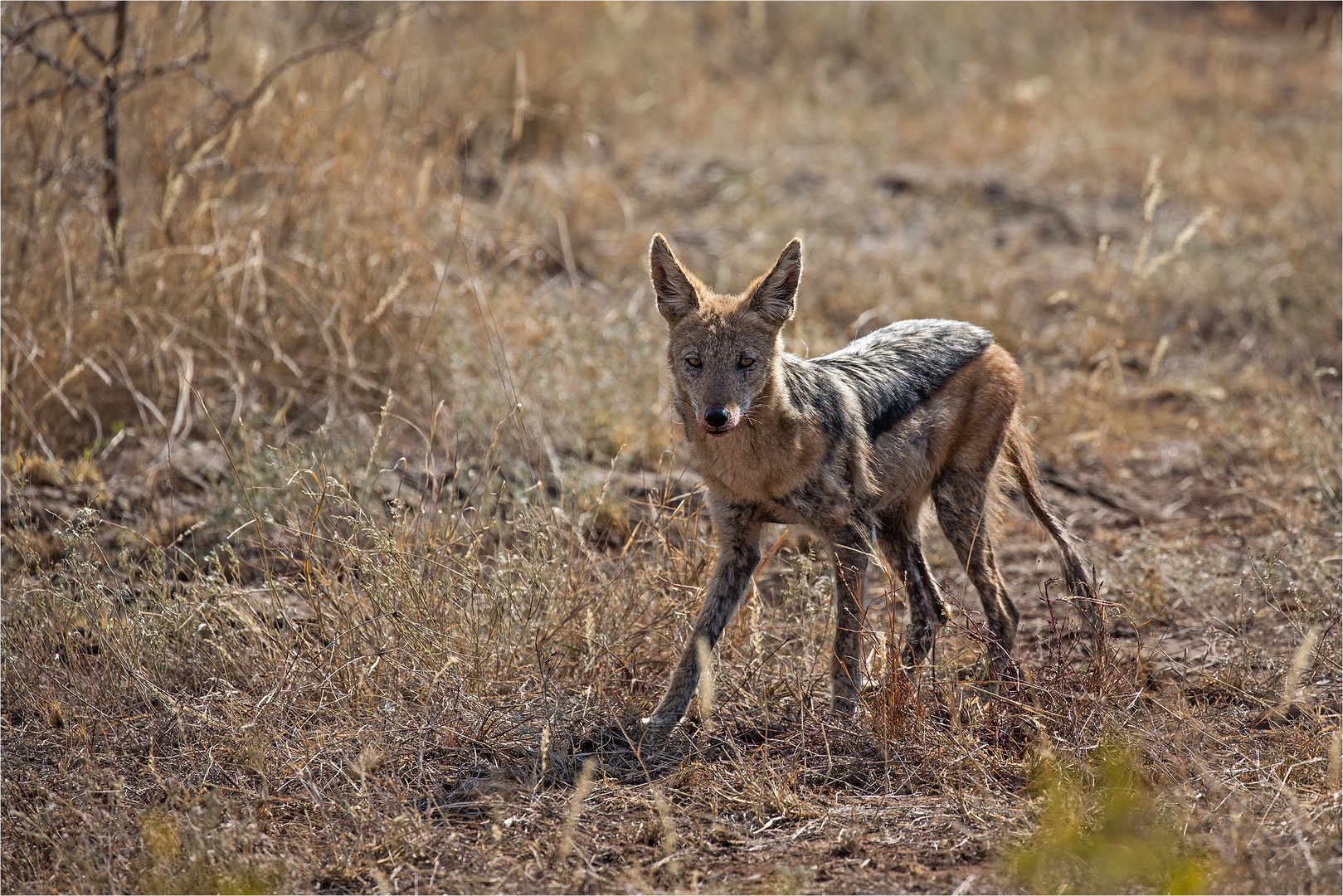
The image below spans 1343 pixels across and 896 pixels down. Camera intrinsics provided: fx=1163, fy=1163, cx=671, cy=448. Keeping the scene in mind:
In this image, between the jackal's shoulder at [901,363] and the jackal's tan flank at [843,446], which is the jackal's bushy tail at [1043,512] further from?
the jackal's shoulder at [901,363]

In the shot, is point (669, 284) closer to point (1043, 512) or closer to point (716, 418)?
point (716, 418)

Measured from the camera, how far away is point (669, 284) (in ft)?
15.3

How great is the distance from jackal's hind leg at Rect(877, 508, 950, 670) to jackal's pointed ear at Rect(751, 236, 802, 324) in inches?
43.3

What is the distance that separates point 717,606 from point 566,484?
1270mm

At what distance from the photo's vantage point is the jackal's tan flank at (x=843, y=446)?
4445mm

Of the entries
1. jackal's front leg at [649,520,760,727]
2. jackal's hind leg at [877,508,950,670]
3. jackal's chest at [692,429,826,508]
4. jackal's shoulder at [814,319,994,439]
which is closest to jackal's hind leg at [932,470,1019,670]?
jackal's hind leg at [877,508,950,670]

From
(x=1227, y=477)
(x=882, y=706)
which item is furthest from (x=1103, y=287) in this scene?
(x=882, y=706)

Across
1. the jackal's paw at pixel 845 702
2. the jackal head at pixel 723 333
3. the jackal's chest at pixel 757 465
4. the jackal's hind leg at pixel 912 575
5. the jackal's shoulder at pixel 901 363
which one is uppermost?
the jackal head at pixel 723 333

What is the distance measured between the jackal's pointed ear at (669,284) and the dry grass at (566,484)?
846 mm

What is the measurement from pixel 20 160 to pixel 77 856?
4.64 meters

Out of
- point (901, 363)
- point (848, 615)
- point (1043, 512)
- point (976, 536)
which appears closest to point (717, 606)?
Answer: point (848, 615)

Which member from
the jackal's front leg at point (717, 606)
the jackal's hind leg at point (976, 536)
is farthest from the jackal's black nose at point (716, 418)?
the jackal's hind leg at point (976, 536)

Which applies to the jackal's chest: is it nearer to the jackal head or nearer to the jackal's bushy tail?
the jackal head

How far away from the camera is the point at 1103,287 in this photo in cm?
868
